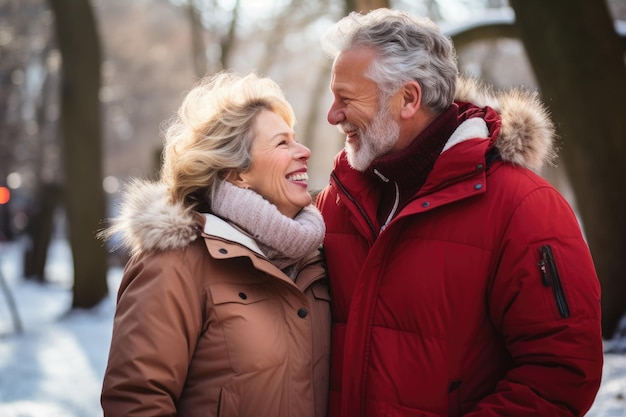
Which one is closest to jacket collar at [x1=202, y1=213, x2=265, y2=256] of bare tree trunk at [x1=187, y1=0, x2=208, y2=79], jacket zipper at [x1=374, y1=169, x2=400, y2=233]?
jacket zipper at [x1=374, y1=169, x2=400, y2=233]

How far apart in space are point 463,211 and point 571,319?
21.5 inches

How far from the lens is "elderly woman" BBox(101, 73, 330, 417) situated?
8.83 feet

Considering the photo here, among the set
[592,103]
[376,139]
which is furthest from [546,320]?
[592,103]

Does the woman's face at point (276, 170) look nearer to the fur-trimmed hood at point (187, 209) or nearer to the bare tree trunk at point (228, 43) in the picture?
the fur-trimmed hood at point (187, 209)

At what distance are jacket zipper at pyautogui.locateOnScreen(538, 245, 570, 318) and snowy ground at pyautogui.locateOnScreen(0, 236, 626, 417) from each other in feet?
8.02

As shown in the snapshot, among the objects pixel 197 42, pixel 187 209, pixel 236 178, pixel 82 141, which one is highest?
pixel 197 42

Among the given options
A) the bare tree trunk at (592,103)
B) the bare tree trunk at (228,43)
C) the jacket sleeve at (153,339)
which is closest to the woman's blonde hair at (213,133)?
the jacket sleeve at (153,339)

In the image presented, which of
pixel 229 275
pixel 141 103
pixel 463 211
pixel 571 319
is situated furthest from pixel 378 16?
pixel 141 103

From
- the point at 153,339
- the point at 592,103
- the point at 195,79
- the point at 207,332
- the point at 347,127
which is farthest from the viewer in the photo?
the point at 195,79

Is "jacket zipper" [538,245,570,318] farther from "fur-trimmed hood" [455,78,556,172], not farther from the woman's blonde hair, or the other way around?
the woman's blonde hair

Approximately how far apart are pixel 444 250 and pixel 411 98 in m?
0.68

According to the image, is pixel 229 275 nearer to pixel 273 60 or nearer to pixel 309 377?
pixel 309 377

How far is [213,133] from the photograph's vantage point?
3242 millimetres

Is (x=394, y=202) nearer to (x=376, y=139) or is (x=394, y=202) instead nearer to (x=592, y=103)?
(x=376, y=139)
